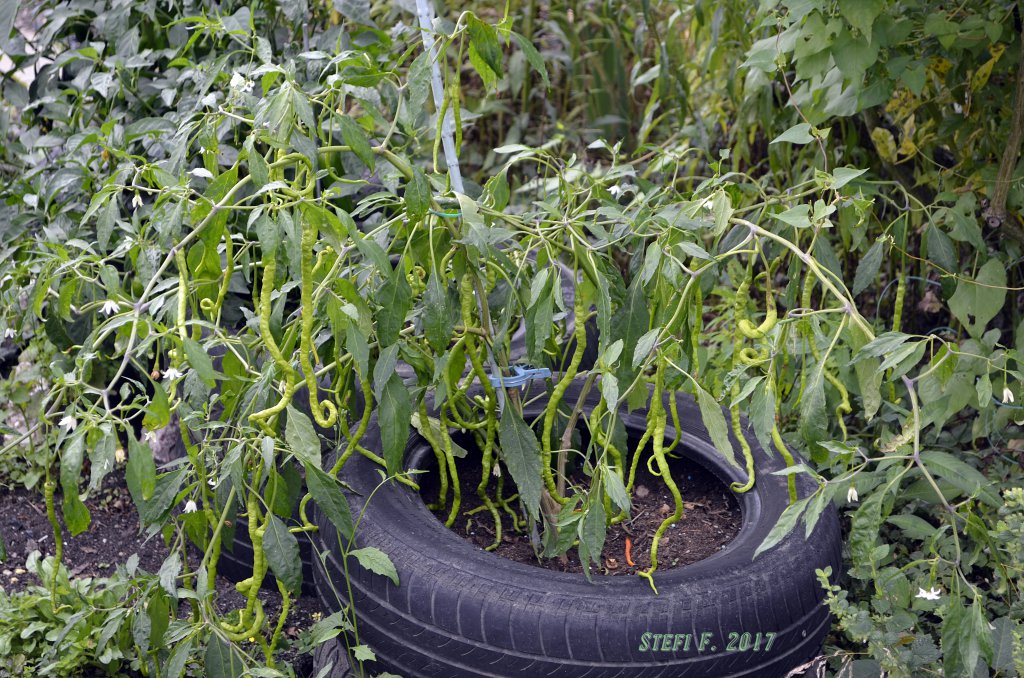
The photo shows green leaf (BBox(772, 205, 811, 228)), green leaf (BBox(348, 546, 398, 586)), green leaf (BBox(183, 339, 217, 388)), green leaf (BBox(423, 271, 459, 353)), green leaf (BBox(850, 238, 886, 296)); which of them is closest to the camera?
green leaf (BBox(183, 339, 217, 388))

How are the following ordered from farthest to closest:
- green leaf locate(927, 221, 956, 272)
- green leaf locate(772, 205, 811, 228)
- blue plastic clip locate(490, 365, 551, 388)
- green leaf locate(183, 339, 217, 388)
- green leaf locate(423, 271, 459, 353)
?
green leaf locate(927, 221, 956, 272) → blue plastic clip locate(490, 365, 551, 388) → green leaf locate(423, 271, 459, 353) → green leaf locate(772, 205, 811, 228) → green leaf locate(183, 339, 217, 388)

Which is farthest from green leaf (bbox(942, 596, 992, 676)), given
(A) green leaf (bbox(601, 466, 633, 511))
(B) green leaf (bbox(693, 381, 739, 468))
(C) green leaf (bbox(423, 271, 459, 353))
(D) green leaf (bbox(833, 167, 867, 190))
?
(C) green leaf (bbox(423, 271, 459, 353))

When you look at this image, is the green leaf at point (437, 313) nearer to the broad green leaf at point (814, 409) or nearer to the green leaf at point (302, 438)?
the green leaf at point (302, 438)

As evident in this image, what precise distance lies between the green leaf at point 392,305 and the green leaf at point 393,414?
0.10 m

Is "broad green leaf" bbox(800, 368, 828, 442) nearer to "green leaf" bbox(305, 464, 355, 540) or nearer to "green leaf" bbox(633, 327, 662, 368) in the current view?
"green leaf" bbox(633, 327, 662, 368)

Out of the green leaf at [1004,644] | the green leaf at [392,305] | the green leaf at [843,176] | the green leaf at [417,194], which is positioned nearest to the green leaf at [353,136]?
the green leaf at [417,194]

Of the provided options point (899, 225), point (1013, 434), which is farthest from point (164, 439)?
point (1013, 434)

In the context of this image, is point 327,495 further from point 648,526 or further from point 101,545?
point 101,545

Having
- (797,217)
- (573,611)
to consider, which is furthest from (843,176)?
(573,611)

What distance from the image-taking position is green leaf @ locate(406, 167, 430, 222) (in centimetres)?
159

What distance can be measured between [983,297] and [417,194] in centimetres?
154

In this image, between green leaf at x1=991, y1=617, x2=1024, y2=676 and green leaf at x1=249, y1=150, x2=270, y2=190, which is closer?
green leaf at x1=249, y1=150, x2=270, y2=190

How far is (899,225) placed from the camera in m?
2.38

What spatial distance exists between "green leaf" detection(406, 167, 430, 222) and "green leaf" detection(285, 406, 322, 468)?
38 centimetres
